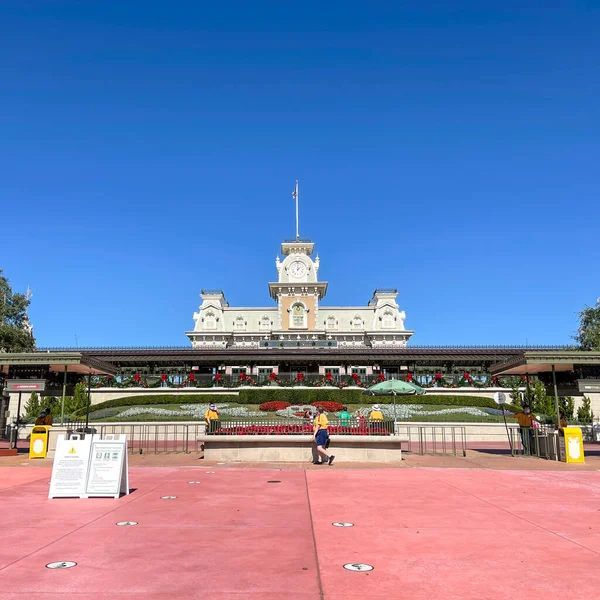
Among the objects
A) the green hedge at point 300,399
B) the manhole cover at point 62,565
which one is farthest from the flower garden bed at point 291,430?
the green hedge at point 300,399

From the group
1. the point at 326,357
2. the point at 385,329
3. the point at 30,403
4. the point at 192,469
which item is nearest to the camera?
the point at 192,469

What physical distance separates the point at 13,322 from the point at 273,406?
3344 centimetres

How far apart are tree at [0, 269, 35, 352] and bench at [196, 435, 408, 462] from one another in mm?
40611

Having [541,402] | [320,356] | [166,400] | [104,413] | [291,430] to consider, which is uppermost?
[320,356]

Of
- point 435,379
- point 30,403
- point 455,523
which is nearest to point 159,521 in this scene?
point 455,523

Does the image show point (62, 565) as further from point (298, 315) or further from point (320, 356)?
point (298, 315)

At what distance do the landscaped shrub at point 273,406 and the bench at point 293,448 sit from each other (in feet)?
64.6

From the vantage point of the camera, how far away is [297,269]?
86.1 meters

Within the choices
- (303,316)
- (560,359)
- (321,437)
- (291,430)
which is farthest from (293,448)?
(303,316)

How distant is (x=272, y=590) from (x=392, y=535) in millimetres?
2887

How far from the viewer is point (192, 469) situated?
15852 mm

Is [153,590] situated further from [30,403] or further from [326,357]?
[326,357]

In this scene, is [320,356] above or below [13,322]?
below

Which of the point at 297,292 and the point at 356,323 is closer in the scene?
the point at 297,292
